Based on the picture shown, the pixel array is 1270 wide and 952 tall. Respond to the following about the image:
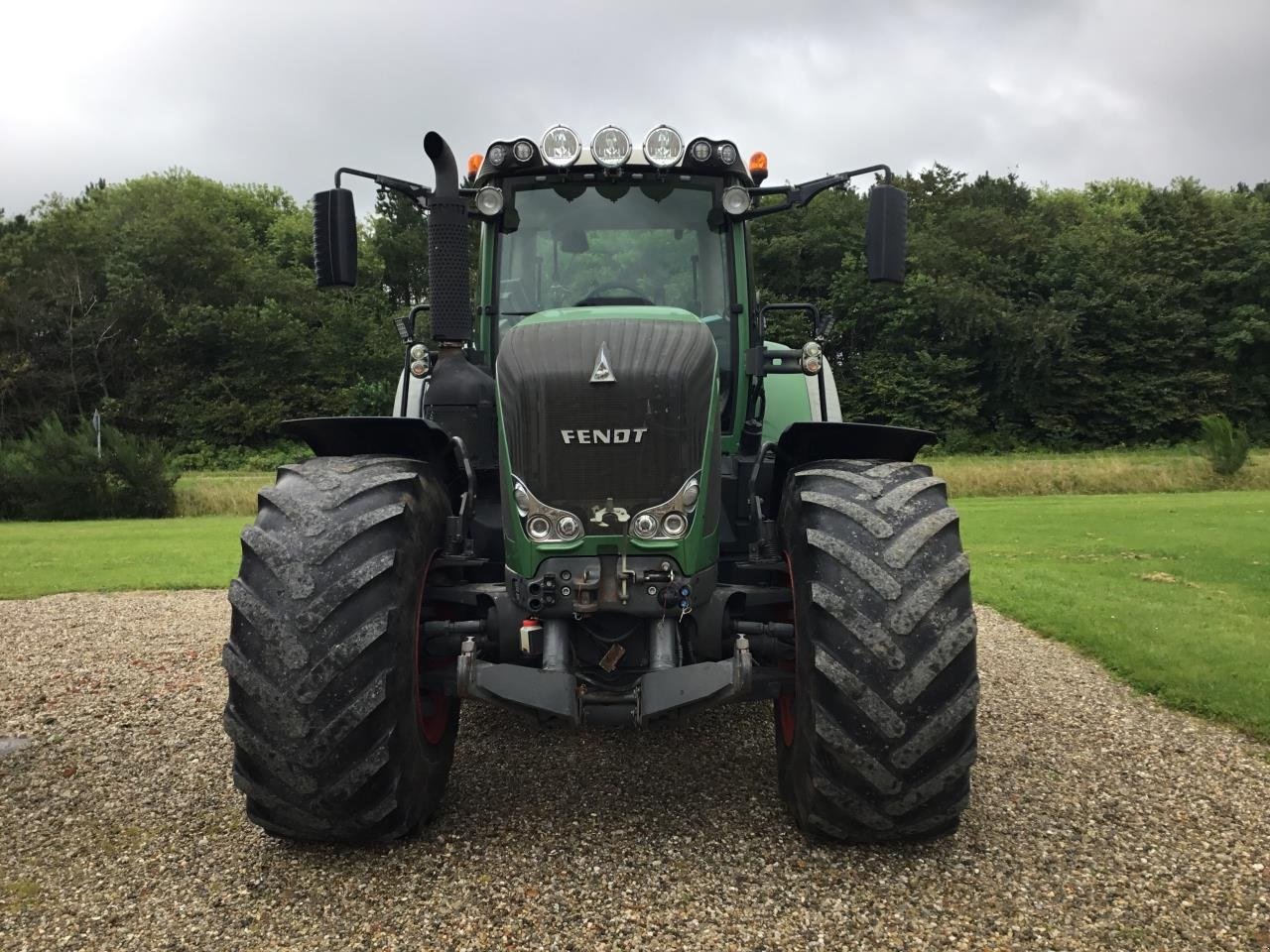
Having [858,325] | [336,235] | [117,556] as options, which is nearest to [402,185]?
[336,235]

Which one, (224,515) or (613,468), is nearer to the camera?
(613,468)

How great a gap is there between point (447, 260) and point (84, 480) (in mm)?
21963

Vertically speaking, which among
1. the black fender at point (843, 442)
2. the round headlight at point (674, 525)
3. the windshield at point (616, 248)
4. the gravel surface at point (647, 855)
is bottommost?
the gravel surface at point (647, 855)

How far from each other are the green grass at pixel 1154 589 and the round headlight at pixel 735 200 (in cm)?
368

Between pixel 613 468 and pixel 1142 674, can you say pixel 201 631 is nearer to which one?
pixel 613 468

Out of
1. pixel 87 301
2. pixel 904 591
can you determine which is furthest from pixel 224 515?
pixel 87 301

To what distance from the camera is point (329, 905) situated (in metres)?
2.95

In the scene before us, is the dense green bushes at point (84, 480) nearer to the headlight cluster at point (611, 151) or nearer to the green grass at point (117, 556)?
the green grass at point (117, 556)

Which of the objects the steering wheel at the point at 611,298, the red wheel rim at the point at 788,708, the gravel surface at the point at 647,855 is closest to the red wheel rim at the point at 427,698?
the gravel surface at the point at 647,855

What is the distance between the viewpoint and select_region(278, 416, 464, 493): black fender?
3.68 meters

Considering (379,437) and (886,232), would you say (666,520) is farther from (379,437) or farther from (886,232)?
(886,232)

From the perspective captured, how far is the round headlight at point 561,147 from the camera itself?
398cm

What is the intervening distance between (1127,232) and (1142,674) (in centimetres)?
4284

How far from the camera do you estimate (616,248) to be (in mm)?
4293
